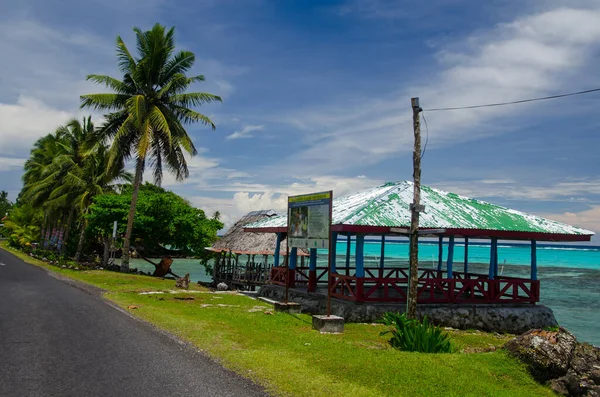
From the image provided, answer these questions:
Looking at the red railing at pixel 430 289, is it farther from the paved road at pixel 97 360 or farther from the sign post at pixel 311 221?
the paved road at pixel 97 360

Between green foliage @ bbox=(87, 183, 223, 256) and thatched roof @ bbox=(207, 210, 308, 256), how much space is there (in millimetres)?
2338

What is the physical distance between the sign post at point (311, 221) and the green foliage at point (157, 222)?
18.3 metres

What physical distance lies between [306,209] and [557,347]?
24.4 ft

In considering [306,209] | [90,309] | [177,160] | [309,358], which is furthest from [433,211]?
[177,160]

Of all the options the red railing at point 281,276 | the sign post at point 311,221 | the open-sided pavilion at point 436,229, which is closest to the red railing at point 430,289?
the open-sided pavilion at point 436,229

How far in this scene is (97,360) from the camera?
853cm

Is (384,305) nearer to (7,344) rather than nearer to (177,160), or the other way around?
(7,344)

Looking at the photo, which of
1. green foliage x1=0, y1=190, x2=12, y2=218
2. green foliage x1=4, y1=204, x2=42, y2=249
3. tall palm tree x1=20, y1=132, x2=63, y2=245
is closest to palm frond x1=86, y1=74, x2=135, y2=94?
tall palm tree x1=20, y1=132, x2=63, y2=245

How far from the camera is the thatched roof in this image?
27859mm

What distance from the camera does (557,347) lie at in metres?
9.91

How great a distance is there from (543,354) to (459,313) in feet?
24.4

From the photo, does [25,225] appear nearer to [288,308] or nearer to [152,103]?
[152,103]

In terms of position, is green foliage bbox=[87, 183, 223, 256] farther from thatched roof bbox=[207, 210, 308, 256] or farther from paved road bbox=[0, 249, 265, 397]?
paved road bbox=[0, 249, 265, 397]

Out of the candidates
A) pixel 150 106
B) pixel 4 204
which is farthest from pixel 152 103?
pixel 4 204
